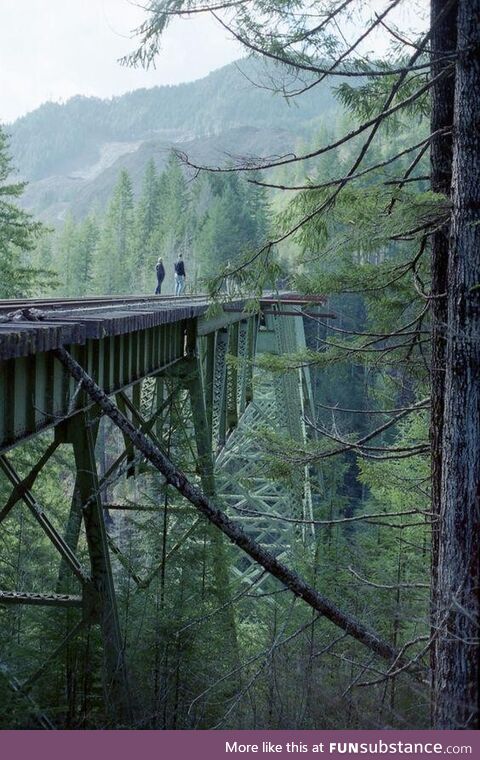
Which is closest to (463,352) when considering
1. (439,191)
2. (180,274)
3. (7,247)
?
(439,191)

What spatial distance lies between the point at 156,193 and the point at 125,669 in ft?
219

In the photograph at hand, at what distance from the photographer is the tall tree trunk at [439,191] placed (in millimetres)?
5168

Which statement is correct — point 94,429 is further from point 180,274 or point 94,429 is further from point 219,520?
point 180,274

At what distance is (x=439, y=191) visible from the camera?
5211 millimetres

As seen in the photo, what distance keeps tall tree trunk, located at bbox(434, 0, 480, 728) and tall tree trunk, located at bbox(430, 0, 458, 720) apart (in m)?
0.46

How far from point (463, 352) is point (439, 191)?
1.28 meters

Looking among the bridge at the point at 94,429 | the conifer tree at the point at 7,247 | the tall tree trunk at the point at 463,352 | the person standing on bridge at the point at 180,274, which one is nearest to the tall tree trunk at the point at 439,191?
the tall tree trunk at the point at 463,352

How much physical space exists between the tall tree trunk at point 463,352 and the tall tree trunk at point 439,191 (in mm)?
461

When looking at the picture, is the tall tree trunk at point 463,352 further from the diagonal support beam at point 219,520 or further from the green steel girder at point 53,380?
the green steel girder at point 53,380

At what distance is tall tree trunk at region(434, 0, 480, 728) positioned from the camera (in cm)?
444

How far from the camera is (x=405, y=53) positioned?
211 inches
